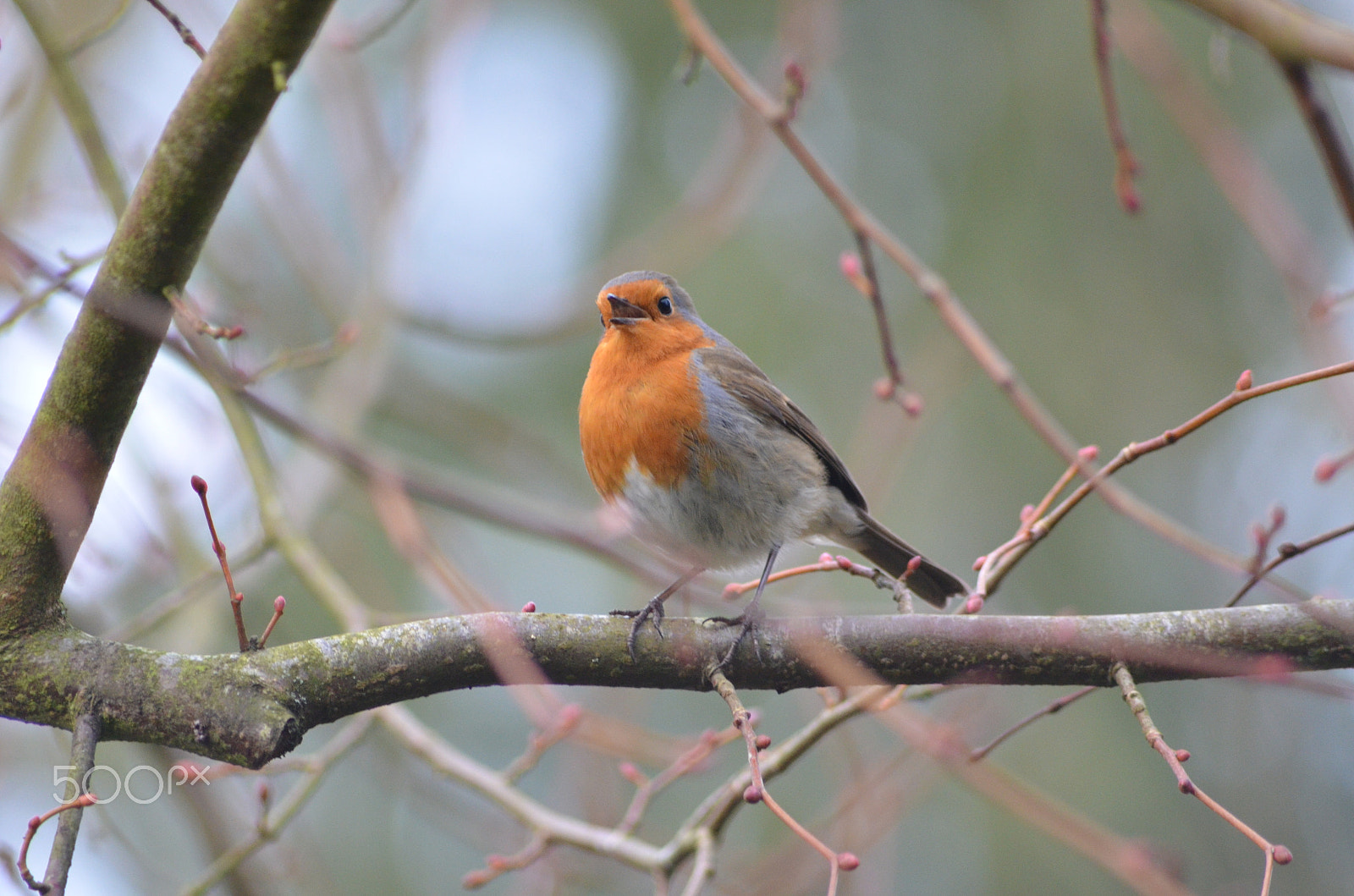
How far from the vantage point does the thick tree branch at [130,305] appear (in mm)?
1733

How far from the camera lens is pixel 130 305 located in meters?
1.81

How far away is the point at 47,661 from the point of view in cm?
193

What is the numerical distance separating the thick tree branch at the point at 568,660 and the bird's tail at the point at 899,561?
129cm

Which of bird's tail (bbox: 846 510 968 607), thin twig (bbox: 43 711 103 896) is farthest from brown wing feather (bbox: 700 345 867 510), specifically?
thin twig (bbox: 43 711 103 896)

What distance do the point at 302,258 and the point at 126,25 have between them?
71.0 inches

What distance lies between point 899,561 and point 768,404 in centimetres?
88

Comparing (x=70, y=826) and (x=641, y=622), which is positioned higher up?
(x=641, y=622)

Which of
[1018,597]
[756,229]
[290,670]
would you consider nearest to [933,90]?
[756,229]

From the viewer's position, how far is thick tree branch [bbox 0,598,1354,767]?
1902mm

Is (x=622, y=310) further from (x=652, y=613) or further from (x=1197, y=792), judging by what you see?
(x=1197, y=792)

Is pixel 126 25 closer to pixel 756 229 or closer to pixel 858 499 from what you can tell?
pixel 858 499

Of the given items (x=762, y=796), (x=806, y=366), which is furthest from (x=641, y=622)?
(x=806, y=366)

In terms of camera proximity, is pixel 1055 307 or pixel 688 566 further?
pixel 1055 307

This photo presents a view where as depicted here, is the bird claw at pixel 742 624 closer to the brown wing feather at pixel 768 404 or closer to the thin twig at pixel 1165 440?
the thin twig at pixel 1165 440
